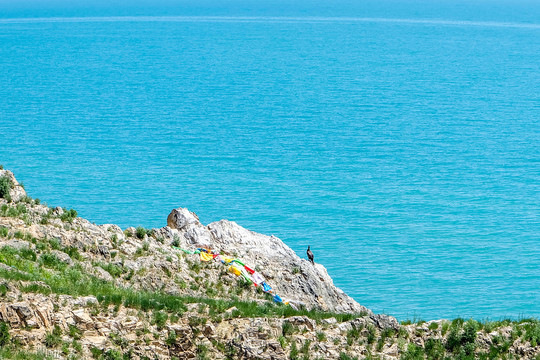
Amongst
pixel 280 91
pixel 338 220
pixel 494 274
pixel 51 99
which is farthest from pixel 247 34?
pixel 494 274

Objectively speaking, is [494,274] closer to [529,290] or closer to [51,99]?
[529,290]

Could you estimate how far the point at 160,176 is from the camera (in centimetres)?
5534

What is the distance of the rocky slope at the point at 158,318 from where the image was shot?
18.2 m

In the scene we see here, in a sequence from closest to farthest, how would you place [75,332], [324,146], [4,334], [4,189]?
[4,334], [75,332], [4,189], [324,146]

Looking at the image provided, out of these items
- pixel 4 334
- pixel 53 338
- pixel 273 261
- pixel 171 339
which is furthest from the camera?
pixel 273 261

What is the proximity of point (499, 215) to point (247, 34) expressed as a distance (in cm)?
7819

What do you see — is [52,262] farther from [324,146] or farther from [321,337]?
[324,146]

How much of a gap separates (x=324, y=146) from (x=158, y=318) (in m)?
45.6

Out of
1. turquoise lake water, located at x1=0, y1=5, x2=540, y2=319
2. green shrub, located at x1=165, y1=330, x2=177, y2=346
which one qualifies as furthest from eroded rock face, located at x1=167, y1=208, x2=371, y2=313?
turquoise lake water, located at x1=0, y1=5, x2=540, y2=319

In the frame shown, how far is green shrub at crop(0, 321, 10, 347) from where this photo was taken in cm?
1717

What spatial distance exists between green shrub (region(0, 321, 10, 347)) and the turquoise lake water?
2247 centimetres

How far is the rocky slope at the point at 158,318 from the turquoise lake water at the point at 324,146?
615 inches

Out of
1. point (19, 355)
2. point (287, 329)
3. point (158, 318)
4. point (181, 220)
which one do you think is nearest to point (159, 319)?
point (158, 318)

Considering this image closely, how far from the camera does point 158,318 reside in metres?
19.2
